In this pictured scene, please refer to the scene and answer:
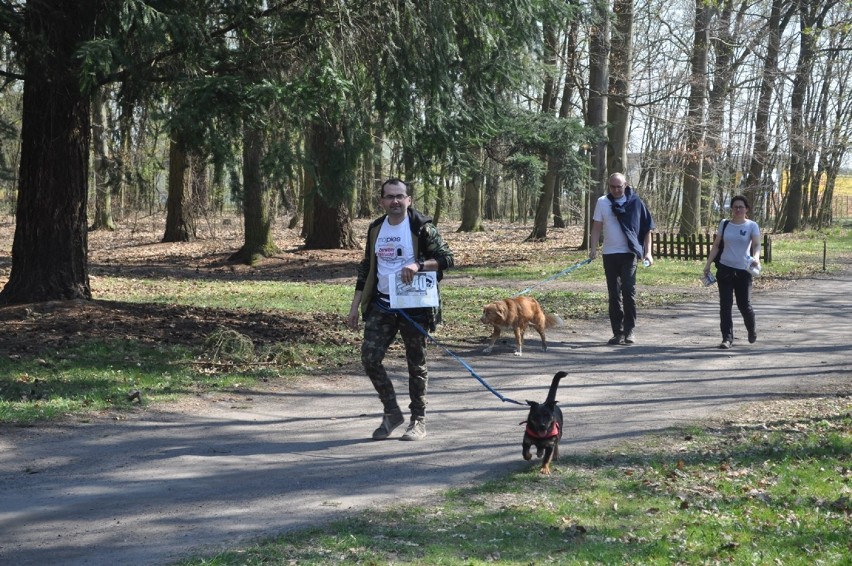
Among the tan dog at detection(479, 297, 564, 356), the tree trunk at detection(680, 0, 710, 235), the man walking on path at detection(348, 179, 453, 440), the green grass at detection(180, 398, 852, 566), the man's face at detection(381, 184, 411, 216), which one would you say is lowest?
the green grass at detection(180, 398, 852, 566)

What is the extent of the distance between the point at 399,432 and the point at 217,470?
179 centimetres

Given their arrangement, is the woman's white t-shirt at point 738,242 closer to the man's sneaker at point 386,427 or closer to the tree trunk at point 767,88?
the man's sneaker at point 386,427

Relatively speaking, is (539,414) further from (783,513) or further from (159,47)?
(159,47)

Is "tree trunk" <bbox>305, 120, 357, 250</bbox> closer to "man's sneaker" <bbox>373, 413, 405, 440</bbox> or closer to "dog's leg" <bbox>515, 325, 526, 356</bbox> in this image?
"dog's leg" <bbox>515, 325, 526, 356</bbox>

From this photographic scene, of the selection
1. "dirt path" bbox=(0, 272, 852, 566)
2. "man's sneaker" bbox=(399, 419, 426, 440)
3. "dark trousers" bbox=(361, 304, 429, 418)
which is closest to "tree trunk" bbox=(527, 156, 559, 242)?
"dirt path" bbox=(0, 272, 852, 566)

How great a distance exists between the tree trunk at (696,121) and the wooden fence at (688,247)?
3.29m

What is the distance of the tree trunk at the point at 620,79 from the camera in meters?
27.7

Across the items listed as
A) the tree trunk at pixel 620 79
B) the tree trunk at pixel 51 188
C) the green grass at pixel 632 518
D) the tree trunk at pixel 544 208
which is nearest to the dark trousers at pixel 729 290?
the green grass at pixel 632 518

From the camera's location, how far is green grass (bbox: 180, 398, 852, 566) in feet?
17.1

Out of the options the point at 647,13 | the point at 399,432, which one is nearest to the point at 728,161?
the point at 647,13

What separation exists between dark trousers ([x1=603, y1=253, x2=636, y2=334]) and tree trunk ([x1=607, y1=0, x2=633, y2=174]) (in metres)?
14.6

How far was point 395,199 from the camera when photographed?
7.43m

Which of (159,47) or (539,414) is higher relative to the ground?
(159,47)

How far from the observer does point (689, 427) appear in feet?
27.7
